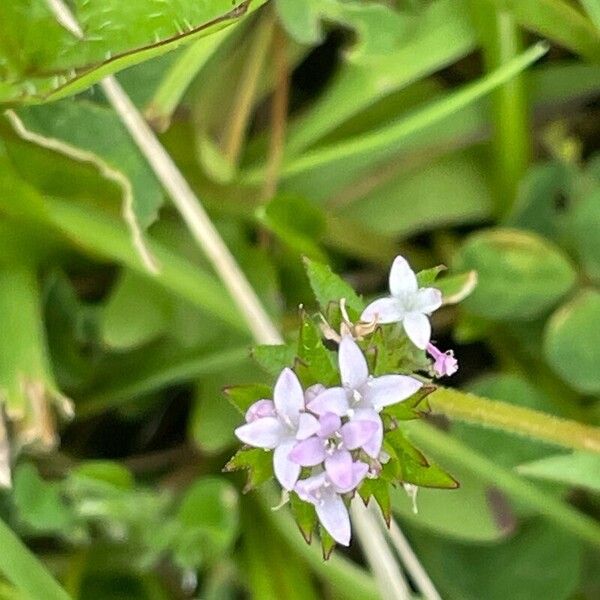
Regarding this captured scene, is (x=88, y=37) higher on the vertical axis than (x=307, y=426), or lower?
higher

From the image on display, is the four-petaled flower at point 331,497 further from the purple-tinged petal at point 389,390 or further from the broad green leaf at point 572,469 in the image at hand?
the broad green leaf at point 572,469

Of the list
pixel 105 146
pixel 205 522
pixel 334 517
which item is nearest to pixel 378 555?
pixel 205 522

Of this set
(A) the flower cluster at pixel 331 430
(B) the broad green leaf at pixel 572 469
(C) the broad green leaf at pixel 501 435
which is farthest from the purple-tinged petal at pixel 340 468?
(C) the broad green leaf at pixel 501 435

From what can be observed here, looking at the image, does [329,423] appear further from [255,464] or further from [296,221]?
[296,221]

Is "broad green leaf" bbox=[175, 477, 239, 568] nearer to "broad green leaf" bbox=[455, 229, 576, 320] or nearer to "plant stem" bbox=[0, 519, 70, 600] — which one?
"plant stem" bbox=[0, 519, 70, 600]

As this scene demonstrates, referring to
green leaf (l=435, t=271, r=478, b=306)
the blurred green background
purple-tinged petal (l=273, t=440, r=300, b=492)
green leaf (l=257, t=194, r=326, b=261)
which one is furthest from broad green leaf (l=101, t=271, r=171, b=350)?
purple-tinged petal (l=273, t=440, r=300, b=492)

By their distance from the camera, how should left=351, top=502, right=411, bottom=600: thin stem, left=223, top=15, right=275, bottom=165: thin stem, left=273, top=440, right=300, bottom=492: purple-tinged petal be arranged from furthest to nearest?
left=223, top=15, right=275, bottom=165: thin stem, left=351, top=502, right=411, bottom=600: thin stem, left=273, top=440, right=300, bottom=492: purple-tinged petal
